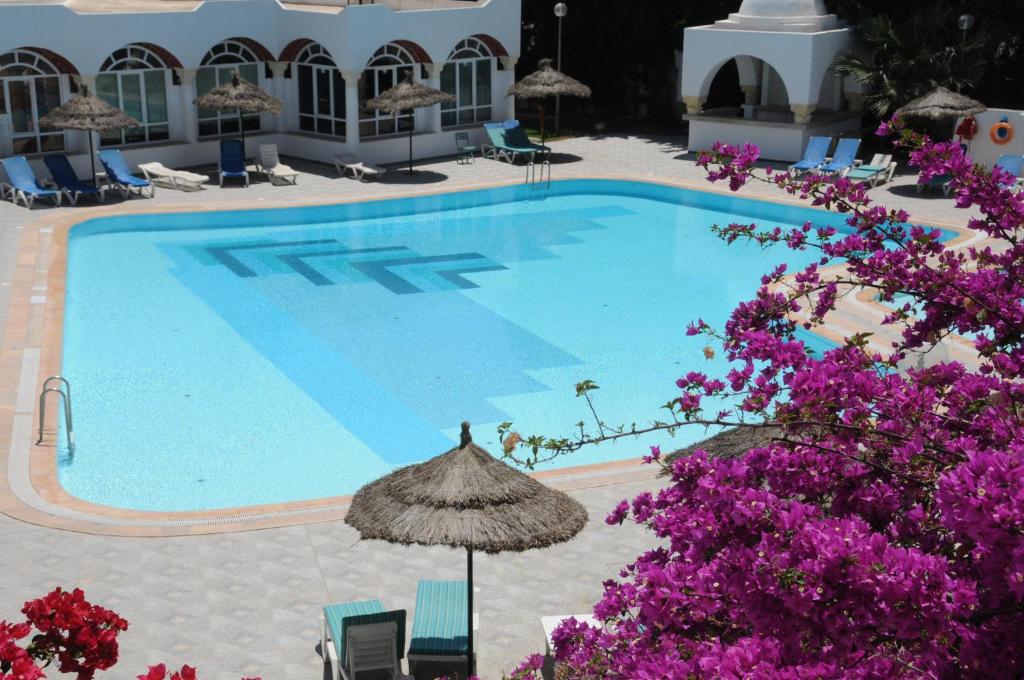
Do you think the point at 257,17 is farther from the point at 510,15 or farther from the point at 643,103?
the point at 643,103

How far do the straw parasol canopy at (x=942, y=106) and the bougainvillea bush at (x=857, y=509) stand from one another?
19426 millimetres

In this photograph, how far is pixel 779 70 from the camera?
27.8 meters

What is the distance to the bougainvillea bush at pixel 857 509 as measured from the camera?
3.70m

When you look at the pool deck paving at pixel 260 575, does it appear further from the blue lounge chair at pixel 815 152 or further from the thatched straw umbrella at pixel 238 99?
the blue lounge chair at pixel 815 152

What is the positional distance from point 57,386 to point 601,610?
1083 cm

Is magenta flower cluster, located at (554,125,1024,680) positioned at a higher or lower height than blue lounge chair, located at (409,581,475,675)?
higher

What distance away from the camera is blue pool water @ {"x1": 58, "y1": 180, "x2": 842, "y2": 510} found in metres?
13.6

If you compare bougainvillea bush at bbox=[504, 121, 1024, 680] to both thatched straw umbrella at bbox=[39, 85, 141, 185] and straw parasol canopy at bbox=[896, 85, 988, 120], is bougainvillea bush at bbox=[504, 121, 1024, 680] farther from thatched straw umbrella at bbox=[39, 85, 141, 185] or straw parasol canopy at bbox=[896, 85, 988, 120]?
straw parasol canopy at bbox=[896, 85, 988, 120]

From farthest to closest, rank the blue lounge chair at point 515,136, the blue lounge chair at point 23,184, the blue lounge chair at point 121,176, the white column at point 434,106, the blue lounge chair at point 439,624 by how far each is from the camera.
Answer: the blue lounge chair at point 515,136
the white column at point 434,106
the blue lounge chair at point 121,176
the blue lounge chair at point 23,184
the blue lounge chair at point 439,624

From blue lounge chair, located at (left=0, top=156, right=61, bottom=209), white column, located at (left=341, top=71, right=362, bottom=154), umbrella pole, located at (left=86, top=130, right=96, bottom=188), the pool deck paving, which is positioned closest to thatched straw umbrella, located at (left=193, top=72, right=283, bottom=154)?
white column, located at (left=341, top=71, right=362, bottom=154)

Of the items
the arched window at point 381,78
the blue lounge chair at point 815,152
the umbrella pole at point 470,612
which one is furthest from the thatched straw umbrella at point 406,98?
the umbrella pole at point 470,612

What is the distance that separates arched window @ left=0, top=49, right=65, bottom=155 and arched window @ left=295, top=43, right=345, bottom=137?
5.45 metres

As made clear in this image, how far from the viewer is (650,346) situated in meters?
17.4

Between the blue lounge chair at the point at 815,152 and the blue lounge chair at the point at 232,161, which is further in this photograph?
the blue lounge chair at the point at 815,152
